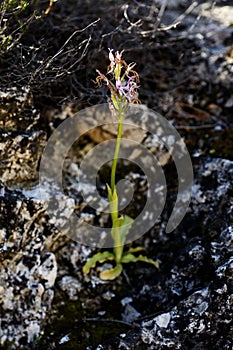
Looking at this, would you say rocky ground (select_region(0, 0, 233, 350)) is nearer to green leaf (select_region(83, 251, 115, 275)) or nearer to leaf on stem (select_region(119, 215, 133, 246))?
green leaf (select_region(83, 251, 115, 275))

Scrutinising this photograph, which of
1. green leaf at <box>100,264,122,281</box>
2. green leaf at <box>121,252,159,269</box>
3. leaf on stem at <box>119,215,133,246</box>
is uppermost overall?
leaf on stem at <box>119,215,133,246</box>

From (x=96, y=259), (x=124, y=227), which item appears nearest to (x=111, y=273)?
(x=96, y=259)

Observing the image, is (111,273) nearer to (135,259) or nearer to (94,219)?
(135,259)

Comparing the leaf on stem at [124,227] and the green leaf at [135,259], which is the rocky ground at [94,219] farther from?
the leaf on stem at [124,227]

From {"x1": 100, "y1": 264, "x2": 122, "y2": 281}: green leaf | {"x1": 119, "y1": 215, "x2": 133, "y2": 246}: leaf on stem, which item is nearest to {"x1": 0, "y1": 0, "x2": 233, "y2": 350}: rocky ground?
{"x1": 100, "y1": 264, "x2": 122, "y2": 281}: green leaf

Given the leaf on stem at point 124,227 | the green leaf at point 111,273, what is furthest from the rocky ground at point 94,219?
the leaf on stem at point 124,227

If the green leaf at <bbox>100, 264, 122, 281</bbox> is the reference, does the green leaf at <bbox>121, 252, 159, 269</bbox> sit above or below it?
above

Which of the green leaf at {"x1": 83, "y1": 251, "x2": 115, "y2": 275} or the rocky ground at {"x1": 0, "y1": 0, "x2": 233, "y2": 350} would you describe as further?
the green leaf at {"x1": 83, "y1": 251, "x2": 115, "y2": 275}
